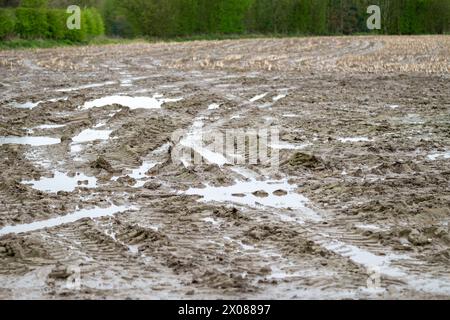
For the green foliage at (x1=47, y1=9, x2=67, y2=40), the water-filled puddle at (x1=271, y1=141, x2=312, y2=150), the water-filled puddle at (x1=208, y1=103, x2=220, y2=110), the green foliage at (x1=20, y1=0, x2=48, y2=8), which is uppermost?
the green foliage at (x1=20, y1=0, x2=48, y2=8)

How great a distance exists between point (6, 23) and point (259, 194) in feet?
111

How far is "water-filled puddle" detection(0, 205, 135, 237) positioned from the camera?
675 centimetres

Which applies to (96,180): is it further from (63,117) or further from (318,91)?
(318,91)

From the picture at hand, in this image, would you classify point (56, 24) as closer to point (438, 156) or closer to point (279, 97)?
point (279, 97)

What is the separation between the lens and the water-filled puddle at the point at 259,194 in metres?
7.56

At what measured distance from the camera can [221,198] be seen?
7.82 metres

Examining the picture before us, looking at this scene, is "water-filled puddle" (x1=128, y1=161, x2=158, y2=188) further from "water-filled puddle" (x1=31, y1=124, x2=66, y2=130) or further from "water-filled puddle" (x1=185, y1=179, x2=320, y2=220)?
"water-filled puddle" (x1=31, y1=124, x2=66, y2=130)

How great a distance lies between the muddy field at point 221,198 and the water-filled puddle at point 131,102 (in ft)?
0.20

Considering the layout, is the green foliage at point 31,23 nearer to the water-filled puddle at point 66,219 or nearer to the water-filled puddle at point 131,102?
the water-filled puddle at point 131,102

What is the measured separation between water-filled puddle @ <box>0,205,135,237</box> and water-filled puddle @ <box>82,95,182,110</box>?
6920 millimetres

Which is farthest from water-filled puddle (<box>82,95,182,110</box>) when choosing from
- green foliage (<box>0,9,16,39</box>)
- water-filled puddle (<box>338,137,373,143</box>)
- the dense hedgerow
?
the dense hedgerow

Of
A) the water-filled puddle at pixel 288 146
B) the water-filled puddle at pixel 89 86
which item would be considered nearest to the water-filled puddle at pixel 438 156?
the water-filled puddle at pixel 288 146

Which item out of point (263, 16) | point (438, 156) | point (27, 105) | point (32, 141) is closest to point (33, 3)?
point (263, 16)
